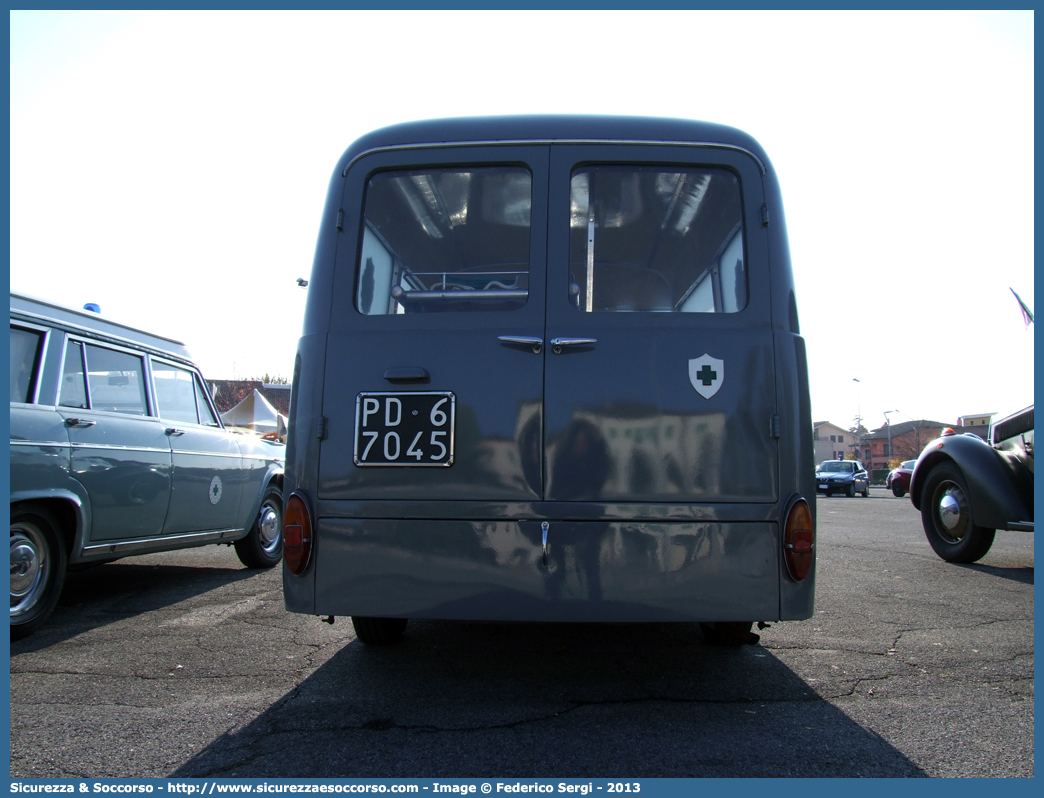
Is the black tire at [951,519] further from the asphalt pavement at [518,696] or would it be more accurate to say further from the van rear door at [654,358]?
the van rear door at [654,358]

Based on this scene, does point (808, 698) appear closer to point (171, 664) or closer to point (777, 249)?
point (777, 249)

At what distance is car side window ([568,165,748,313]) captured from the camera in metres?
3.27

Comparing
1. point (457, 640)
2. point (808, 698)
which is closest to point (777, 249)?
point (808, 698)

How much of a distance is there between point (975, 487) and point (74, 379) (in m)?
7.64

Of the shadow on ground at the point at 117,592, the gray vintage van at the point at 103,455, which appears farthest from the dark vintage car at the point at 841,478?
the gray vintage van at the point at 103,455

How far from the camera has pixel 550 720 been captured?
2973mm

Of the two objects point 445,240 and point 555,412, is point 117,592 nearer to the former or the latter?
point 445,240

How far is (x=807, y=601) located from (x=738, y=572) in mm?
328

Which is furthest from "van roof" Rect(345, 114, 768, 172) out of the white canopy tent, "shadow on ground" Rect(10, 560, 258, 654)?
the white canopy tent

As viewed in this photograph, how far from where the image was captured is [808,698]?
330 cm

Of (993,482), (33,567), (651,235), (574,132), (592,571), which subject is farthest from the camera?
(993,482)

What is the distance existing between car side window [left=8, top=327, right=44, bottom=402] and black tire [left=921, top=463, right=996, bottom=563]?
25.7 ft

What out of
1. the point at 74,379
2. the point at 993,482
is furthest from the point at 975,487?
the point at 74,379

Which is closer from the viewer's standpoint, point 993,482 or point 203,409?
point 203,409
